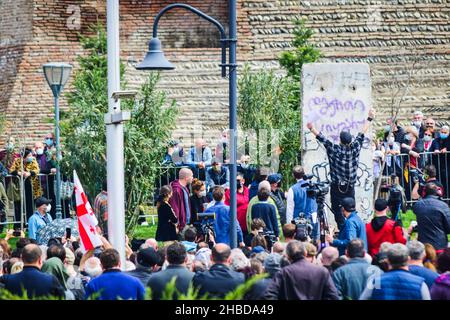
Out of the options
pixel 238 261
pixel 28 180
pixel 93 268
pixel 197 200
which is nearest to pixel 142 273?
pixel 93 268

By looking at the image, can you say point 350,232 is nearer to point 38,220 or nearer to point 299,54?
point 38,220

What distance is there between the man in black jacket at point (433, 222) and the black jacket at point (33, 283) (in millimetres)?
5920

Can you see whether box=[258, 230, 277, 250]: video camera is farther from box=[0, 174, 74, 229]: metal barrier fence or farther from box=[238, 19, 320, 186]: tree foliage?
box=[0, 174, 74, 229]: metal barrier fence

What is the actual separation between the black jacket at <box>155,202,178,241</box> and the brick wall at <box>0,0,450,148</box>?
13.2 meters

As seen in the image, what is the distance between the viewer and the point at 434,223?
18.2m

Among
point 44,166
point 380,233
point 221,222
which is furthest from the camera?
point 44,166

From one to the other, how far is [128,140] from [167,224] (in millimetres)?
3083

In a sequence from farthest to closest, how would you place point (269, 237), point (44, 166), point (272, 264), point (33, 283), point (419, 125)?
point (419, 125), point (44, 166), point (269, 237), point (272, 264), point (33, 283)

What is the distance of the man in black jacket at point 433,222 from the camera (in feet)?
59.6

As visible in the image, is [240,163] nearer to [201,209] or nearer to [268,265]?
[201,209]

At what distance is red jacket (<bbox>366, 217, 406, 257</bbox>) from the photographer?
17.4 metres

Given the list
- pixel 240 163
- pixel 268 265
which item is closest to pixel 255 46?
pixel 240 163

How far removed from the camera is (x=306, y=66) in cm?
2391
